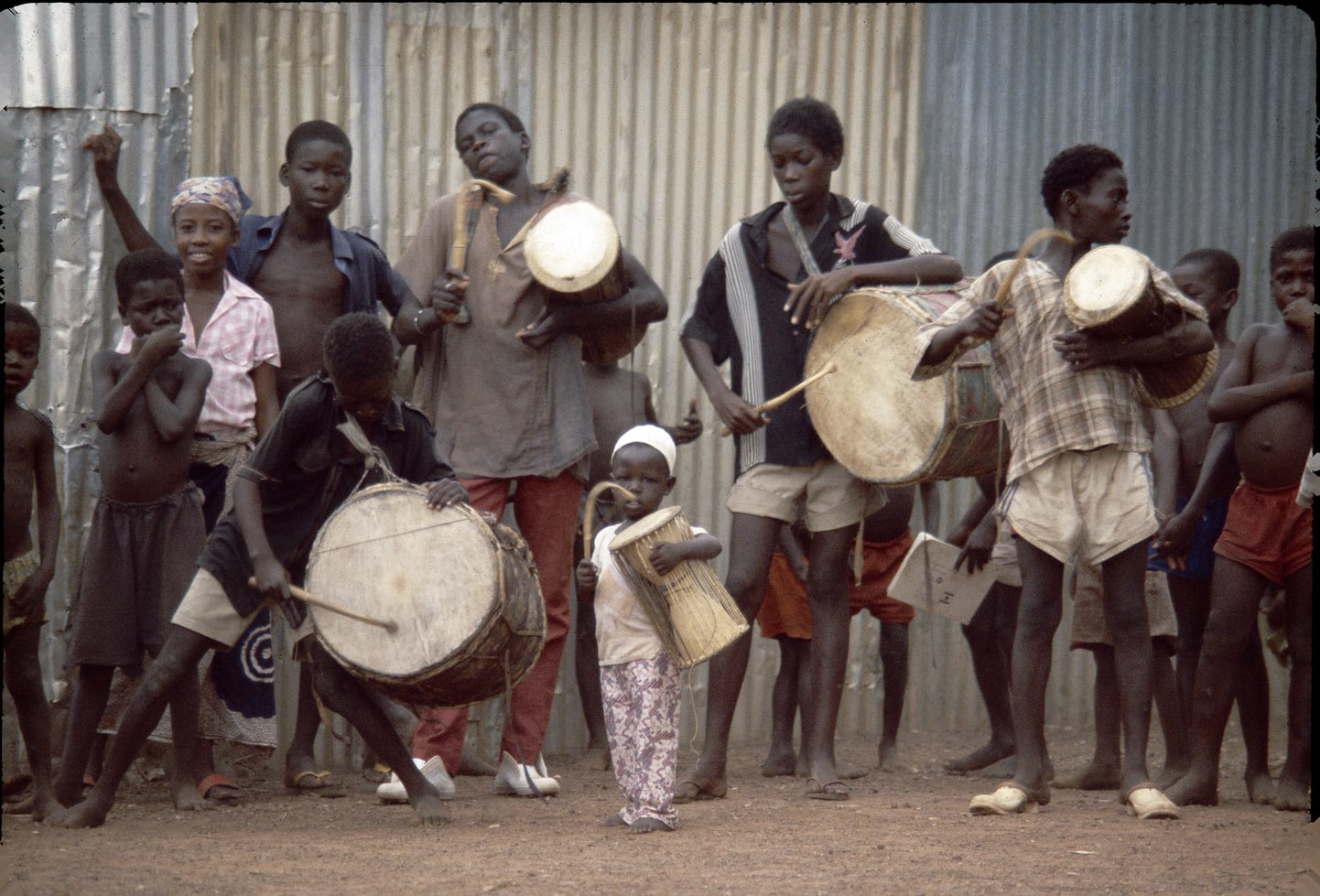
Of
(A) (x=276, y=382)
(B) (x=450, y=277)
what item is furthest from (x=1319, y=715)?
(A) (x=276, y=382)

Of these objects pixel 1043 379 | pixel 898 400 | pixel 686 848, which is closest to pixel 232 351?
pixel 898 400

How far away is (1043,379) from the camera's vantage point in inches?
200

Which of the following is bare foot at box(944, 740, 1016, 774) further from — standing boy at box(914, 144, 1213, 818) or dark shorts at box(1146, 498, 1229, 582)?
standing boy at box(914, 144, 1213, 818)

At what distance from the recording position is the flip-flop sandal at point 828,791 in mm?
5301

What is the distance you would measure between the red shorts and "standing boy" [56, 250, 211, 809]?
3390mm

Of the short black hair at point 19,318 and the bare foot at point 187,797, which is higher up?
the short black hair at point 19,318

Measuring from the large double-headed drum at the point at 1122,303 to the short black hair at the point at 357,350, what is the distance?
2053 millimetres

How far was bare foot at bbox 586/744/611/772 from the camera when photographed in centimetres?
640

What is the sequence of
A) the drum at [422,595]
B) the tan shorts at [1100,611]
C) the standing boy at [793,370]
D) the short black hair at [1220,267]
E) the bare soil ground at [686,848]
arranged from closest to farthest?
the bare soil ground at [686,848]
the drum at [422,595]
the standing boy at [793,370]
the tan shorts at [1100,611]
the short black hair at [1220,267]

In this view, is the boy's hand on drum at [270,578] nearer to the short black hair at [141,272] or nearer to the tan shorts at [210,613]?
the tan shorts at [210,613]

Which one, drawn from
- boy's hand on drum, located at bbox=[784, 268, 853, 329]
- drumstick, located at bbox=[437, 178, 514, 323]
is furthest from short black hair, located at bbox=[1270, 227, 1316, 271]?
Result: drumstick, located at bbox=[437, 178, 514, 323]

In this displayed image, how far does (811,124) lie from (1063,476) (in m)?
1.51

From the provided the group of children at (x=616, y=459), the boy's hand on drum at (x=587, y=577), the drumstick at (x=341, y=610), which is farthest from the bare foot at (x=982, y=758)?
the drumstick at (x=341, y=610)

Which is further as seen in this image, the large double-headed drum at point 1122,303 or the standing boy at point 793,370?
the standing boy at point 793,370
